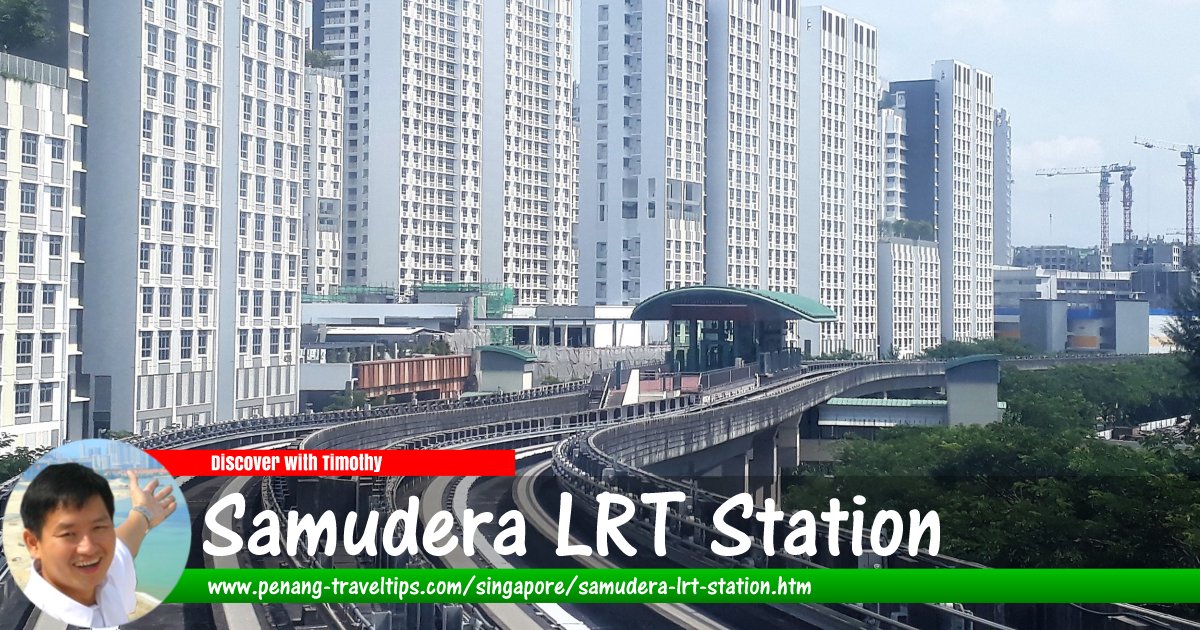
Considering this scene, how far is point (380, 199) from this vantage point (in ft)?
470

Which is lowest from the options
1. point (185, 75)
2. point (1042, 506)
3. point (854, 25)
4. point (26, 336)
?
point (1042, 506)

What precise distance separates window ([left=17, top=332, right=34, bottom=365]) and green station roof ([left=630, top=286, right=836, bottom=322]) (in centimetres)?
4360

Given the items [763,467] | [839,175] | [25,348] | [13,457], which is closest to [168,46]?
[25,348]

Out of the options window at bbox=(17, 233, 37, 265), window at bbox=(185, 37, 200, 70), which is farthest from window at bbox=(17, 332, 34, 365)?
window at bbox=(185, 37, 200, 70)

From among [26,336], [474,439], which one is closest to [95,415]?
[26,336]

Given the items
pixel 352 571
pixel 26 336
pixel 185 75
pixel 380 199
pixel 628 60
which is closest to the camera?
pixel 352 571

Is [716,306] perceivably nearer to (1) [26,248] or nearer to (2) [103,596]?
(1) [26,248]

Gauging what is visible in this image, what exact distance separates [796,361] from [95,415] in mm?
57517

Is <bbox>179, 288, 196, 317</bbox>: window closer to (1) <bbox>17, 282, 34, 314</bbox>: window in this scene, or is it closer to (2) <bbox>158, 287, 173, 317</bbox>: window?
(2) <bbox>158, 287, 173, 317</bbox>: window

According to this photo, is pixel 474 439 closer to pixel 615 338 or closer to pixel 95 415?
pixel 95 415

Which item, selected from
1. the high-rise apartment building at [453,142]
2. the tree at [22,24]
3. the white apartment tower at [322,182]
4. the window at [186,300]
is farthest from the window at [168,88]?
the high-rise apartment building at [453,142]

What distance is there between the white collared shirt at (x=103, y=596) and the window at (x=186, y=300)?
6245 centimetres

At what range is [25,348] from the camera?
183 feet

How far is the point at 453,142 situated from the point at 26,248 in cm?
9750
